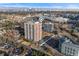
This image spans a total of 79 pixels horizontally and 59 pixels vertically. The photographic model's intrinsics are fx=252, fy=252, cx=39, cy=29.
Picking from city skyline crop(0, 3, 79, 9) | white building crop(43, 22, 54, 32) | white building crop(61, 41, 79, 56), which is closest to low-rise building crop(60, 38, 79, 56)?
white building crop(61, 41, 79, 56)

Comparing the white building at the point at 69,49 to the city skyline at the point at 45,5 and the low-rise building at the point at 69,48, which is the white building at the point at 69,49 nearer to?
the low-rise building at the point at 69,48

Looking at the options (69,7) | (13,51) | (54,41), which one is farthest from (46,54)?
(69,7)

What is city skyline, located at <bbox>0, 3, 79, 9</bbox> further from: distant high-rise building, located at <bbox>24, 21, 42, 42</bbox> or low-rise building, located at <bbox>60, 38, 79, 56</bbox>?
low-rise building, located at <bbox>60, 38, 79, 56</bbox>

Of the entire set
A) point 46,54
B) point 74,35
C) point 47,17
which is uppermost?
point 47,17

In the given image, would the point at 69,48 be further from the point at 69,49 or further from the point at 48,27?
the point at 48,27

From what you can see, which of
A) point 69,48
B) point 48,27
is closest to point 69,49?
point 69,48

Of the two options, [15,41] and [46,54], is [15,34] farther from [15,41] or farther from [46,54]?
[46,54]
